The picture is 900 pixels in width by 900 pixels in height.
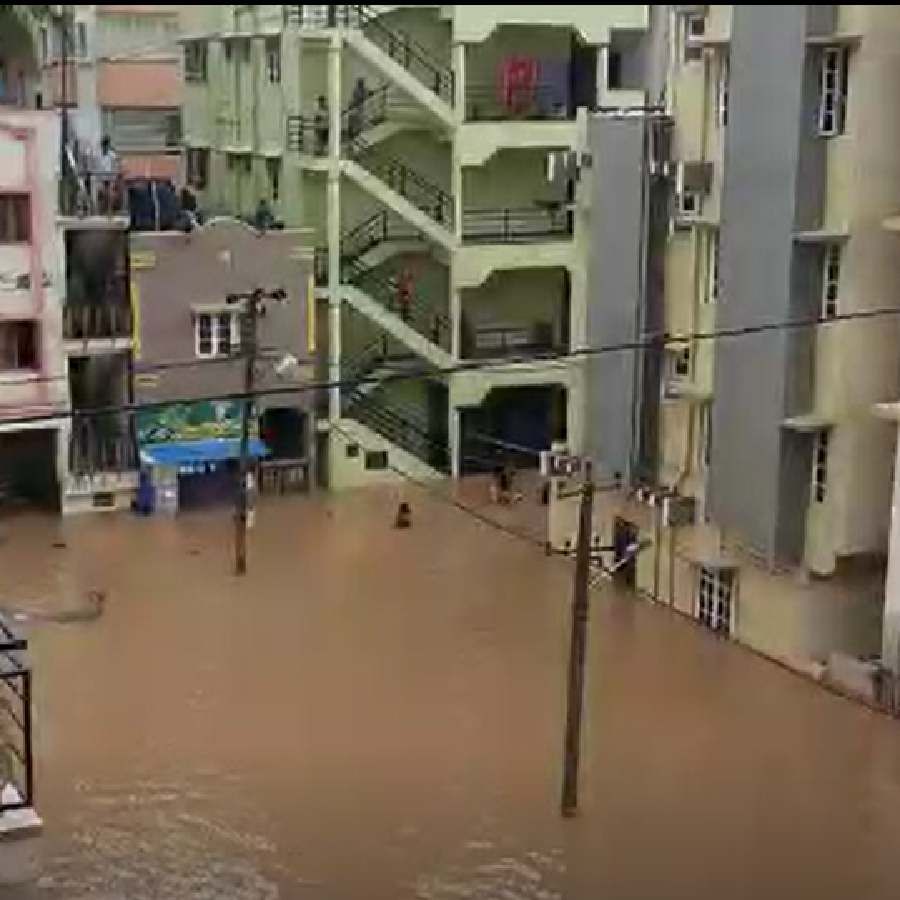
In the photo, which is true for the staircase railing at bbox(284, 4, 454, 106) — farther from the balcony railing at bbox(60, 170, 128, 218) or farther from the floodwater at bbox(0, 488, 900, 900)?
the floodwater at bbox(0, 488, 900, 900)

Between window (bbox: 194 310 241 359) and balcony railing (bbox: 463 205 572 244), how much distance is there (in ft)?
16.8

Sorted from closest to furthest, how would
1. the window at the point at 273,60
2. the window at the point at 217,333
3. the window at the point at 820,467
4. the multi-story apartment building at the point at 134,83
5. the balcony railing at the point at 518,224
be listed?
the window at the point at 820,467, the window at the point at 217,333, the window at the point at 273,60, the balcony railing at the point at 518,224, the multi-story apartment building at the point at 134,83

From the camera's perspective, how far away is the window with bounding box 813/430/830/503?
18953 mm

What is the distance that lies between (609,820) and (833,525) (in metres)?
5.73

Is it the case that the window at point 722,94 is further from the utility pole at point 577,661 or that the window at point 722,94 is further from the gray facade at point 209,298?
the gray facade at point 209,298

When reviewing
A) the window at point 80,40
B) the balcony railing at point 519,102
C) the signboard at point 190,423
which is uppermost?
the window at point 80,40

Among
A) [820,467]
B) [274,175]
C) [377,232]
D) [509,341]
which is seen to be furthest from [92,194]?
[820,467]

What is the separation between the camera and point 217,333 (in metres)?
27.5

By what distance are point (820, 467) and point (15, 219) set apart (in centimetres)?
1371

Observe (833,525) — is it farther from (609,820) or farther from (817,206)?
(609,820)

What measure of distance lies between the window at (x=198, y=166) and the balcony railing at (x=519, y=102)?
707 centimetres

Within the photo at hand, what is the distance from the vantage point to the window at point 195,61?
33844 mm

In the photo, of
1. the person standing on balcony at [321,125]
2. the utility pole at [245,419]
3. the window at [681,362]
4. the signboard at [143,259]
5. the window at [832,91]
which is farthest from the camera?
the person standing on balcony at [321,125]

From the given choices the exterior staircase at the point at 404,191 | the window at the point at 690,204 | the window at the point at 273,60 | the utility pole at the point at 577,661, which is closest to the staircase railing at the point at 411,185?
the exterior staircase at the point at 404,191
